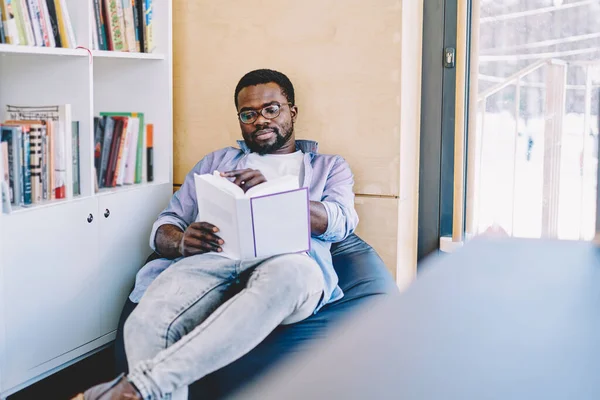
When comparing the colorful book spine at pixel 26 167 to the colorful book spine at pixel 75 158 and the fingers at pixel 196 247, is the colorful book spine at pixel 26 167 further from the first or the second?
the fingers at pixel 196 247

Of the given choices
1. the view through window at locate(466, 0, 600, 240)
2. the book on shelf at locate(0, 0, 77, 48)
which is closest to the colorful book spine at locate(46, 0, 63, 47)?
the book on shelf at locate(0, 0, 77, 48)

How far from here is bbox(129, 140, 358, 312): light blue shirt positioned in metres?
2.32

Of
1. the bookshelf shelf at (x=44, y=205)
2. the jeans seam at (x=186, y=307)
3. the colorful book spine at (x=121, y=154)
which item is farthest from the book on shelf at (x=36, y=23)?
the jeans seam at (x=186, y=307)

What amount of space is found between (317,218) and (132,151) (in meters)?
0.82

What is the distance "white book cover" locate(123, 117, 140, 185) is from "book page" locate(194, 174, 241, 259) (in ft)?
2.00

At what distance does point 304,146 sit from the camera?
267 centimetres

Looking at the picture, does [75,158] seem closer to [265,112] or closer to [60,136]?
[60,136]

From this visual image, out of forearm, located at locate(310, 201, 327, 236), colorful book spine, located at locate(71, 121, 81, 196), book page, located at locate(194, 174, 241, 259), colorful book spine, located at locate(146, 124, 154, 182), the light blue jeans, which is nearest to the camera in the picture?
the light blue jeans

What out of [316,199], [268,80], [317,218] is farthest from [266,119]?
[317,218]

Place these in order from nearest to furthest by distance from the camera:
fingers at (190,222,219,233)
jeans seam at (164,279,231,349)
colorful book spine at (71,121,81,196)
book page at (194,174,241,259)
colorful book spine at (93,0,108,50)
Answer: jeans seam at (164,279,231,349) < book page at (194,174,241,259) < fingers at (190,222,219,233) < colorful book spine at (71,121,81,196) < colorful book spine at (93,0,108,50)

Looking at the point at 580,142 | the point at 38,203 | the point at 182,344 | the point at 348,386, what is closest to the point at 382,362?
→ the point at 348,386

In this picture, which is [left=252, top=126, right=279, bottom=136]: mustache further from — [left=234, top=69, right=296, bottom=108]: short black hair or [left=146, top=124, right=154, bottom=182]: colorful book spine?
[left=146, top=124, right=154, bottom=182]: colorful book spine

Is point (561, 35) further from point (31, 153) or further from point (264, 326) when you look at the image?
point (31, 153)

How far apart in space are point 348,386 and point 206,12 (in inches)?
101
